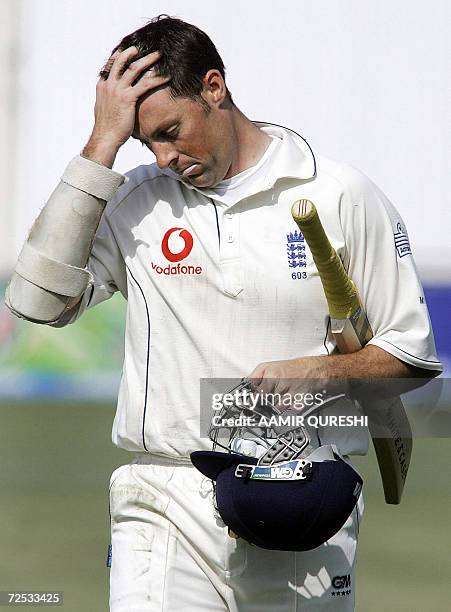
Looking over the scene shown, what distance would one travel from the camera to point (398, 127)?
16.0 feet

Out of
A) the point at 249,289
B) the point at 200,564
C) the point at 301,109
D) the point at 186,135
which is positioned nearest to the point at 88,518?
the point at 301,109

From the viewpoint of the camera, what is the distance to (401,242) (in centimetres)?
233

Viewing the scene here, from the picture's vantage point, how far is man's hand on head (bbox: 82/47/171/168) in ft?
7.51

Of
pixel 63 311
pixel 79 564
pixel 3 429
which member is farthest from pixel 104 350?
pixel 63 311

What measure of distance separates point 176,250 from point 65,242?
0.71 feet

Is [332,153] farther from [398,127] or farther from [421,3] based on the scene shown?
[421,3]

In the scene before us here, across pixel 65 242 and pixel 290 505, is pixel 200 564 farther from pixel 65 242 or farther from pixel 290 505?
pixel 65 242

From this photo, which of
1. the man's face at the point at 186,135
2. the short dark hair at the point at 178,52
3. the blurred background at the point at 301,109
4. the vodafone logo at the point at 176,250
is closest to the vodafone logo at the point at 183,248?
the vodafone logo at the point at 176,250

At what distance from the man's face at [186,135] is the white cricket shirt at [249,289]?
64 mm

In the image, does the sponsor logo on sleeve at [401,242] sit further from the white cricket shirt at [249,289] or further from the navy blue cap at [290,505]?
Result: the navy blue cap at [290,505]

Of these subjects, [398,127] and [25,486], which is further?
[25,486]

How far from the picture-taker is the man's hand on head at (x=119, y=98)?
90.1 inches

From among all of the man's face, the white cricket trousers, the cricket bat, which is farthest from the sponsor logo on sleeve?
the white cricket trousers

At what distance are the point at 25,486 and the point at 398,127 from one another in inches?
91.8
